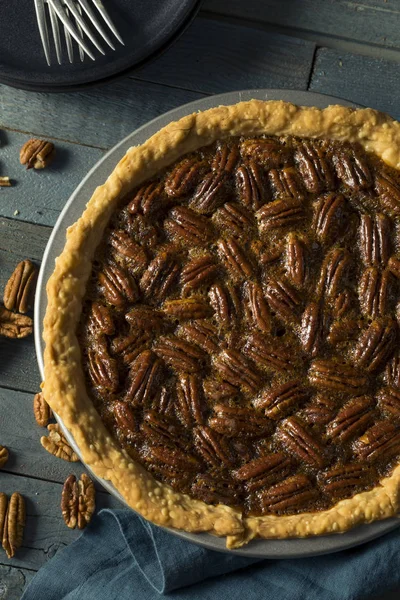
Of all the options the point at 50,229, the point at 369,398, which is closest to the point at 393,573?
the point at 369,398

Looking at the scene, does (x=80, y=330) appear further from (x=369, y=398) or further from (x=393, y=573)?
(x=393, y=573)

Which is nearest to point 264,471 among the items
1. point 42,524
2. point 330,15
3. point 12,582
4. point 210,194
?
point 210,194

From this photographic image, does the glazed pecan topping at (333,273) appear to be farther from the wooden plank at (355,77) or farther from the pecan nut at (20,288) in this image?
the pecan nut at (20,288)

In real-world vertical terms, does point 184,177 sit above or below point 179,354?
above

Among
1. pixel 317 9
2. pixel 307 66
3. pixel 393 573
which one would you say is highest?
pixel 317 9

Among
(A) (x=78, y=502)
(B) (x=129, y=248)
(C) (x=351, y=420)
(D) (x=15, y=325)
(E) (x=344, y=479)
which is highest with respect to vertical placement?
(B) (x=129, y=248)

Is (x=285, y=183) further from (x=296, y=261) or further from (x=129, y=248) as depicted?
(x=129, y=248)

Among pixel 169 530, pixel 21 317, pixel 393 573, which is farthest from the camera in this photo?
pixel 21 317
